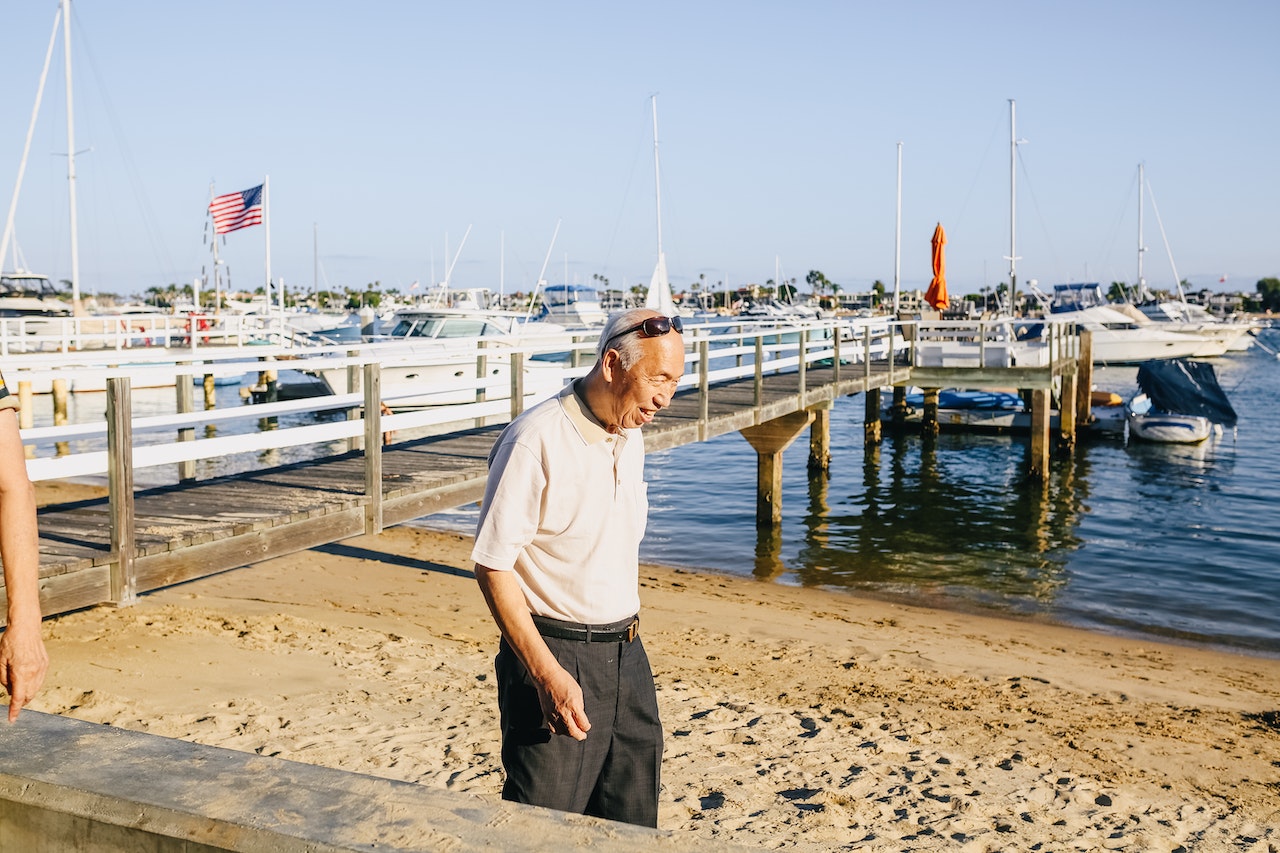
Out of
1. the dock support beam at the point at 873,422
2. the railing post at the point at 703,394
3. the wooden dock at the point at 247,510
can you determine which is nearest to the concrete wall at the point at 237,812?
the wooden dock at the point at 247,510

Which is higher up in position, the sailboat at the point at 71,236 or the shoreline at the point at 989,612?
the sailboat at the point at 71,236

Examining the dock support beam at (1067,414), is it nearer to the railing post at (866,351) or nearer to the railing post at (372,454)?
the railing post at (866,351)

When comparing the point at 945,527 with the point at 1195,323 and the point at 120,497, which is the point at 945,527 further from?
the point at 1195,323

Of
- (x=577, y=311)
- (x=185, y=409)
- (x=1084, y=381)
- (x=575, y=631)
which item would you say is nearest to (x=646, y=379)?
(x=575, y=631)

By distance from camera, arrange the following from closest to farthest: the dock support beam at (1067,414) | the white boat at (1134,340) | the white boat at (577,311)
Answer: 1. the dock support beam at (1067,414)
2. the white boat at (577,311)
3. the white boat at (1134,340)

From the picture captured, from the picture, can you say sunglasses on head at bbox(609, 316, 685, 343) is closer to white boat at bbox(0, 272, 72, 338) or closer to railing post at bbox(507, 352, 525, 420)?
railing post at bbox(507, 352, 525, 420)

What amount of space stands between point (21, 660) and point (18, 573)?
0.19m

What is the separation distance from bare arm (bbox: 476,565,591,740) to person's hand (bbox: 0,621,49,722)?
99 centimetres

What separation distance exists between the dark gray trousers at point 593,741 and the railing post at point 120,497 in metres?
3.60

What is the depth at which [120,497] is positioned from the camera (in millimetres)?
5922

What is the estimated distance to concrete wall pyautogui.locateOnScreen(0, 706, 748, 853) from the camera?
213 centimetres

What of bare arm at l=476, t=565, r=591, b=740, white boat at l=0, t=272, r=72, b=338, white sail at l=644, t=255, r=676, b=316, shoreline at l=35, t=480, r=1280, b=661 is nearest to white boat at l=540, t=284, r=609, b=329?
white sail at l=644, t=255, r=676, b=316

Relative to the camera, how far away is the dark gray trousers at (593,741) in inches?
119

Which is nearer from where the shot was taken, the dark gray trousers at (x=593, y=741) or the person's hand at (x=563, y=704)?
the person's hand at (x=563, y=704)
